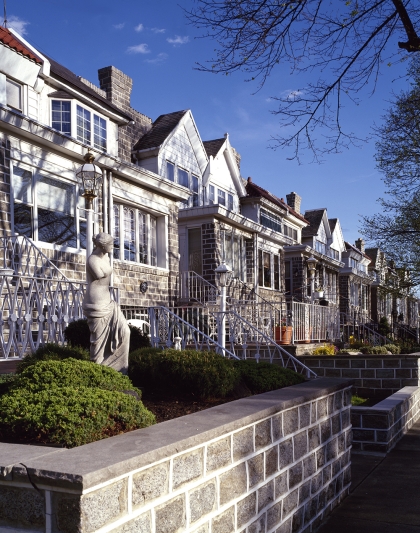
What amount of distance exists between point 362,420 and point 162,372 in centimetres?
331

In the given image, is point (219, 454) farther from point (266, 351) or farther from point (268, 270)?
point (268, 270)

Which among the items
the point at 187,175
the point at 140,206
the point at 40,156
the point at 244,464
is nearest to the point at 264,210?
the point at 187,175

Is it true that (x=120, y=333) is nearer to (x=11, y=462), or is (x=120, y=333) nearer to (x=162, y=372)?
(x=162, y=372)

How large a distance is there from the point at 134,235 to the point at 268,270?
11316 mm

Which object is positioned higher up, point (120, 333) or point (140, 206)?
point (140, 206)

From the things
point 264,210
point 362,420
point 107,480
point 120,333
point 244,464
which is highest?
point 264,210

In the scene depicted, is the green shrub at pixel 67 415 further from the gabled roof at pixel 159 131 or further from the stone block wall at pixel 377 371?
the gabled roof at pixel 159 131

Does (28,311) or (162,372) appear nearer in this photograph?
(162,372)

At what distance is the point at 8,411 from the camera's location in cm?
364

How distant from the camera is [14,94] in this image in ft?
44.7

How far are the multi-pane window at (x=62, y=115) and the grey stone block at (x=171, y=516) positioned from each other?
525 inches

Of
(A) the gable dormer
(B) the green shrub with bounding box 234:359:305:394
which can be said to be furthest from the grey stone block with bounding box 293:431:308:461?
(A) the gable dormer

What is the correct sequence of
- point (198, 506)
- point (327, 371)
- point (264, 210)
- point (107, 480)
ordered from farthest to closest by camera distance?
point (264, 210) → point (327, 371) → point (198, 506) → point (107, 480)

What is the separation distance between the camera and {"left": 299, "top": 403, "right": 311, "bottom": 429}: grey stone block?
480cm
